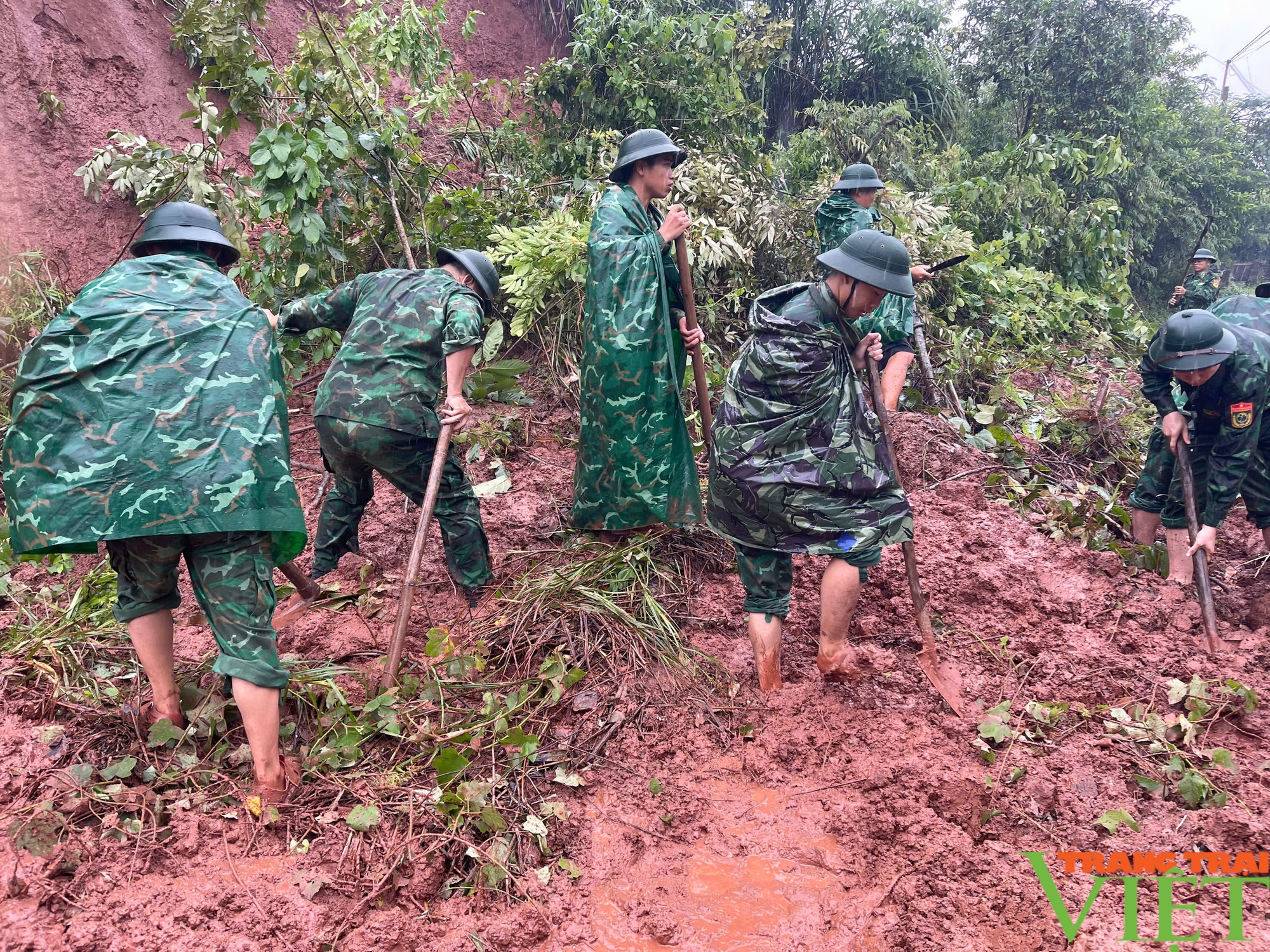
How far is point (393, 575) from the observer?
3.90m

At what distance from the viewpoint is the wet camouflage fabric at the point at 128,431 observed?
2131 millimetres

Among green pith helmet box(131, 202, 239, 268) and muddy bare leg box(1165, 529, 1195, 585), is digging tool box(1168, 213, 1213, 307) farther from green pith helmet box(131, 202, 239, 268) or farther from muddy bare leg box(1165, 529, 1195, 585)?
green pith helmet box(131, 202, 239, 268)

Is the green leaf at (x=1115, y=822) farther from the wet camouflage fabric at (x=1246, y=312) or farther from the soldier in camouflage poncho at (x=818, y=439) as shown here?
the wet camouflage fabric at (x=1246, y=312)

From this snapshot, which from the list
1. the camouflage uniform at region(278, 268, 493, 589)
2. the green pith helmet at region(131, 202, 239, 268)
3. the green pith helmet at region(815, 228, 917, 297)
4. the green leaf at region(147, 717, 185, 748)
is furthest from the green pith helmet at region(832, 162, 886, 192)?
the green leaf at region(147, 717, 185, 748)

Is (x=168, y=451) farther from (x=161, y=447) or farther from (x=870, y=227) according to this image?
(x=870, y=227)

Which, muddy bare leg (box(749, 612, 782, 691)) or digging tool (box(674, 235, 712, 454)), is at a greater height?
digging tool (box(674, 235, 712, 454))

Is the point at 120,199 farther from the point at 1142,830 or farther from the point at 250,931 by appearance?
the point at 1142,830

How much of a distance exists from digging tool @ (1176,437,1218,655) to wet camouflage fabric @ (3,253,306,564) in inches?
148

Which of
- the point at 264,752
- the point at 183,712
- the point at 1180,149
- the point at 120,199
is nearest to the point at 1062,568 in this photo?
the point at 264,752

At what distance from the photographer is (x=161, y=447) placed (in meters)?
2.16

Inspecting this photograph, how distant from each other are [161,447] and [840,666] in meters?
2.39

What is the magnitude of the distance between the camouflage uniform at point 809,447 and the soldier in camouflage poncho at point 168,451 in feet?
4.98

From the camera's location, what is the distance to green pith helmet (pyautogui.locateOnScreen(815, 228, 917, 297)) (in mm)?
2664

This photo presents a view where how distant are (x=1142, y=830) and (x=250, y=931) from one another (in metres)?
2.54
